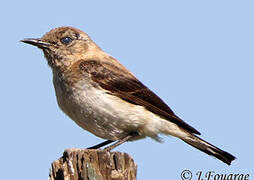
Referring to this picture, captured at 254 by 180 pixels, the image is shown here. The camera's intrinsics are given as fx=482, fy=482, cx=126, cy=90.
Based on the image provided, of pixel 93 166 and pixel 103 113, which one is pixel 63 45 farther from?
pixel 93 166

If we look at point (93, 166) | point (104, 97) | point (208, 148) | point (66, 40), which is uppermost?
point (66, 40)

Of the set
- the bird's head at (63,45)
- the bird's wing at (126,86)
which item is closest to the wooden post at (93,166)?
the bird's wing at (126,86)

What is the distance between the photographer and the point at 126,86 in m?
11.0

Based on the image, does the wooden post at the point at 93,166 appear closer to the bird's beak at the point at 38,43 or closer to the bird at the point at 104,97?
the bird at the point at 104,97

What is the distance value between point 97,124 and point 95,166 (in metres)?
2.62

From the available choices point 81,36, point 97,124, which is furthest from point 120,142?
point 81,36

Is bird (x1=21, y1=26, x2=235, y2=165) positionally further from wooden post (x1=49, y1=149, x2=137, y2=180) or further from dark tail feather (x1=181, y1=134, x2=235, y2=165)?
wooden post (x1=49, y1=149, x2=137, y2=180)

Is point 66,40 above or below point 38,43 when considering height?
above

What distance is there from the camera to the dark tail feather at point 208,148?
11227 millimetres

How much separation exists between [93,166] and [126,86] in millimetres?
3699

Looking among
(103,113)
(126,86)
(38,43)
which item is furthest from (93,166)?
(38,43)

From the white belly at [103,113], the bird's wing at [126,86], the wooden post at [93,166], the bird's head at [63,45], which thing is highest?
the bird's head at [63,45]

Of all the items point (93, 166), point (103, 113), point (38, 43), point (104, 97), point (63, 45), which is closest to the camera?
point (93, 166)

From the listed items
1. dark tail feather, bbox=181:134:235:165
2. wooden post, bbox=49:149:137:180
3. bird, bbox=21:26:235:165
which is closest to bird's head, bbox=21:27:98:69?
bird, bbox=21:26:235:165
